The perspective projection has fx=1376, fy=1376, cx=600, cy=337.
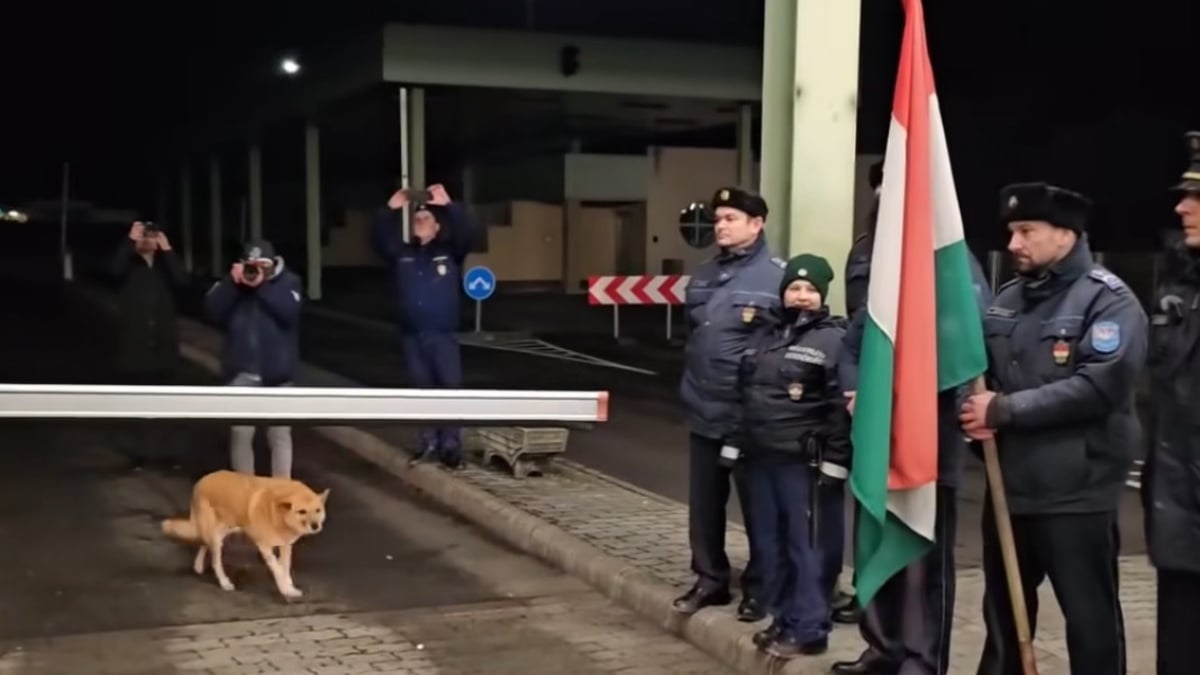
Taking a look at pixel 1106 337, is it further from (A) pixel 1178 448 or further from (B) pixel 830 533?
(B) pixel 830 533

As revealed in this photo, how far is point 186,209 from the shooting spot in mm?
41594

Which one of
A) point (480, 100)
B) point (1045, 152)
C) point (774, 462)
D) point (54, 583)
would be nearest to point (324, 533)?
point (54, 583)

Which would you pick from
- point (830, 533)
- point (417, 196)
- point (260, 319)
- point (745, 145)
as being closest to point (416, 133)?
point (745, 145)

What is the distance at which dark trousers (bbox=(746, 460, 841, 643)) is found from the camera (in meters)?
5.37

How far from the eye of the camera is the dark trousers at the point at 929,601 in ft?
15.8

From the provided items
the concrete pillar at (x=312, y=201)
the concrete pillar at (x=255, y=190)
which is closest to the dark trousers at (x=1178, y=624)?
the concrete pillar at (x=312, y=201)

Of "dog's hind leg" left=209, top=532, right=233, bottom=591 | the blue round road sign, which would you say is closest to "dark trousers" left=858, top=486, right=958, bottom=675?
"dog's hind leg" left=209, top=532, right=233, bottom=591

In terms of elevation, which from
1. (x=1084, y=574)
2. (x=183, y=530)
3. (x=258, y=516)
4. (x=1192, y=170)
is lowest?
(x=183, y=530)

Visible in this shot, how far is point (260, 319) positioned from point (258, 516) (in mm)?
1883

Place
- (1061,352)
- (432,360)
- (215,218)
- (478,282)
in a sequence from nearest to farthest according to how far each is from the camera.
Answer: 1. (1061,352)
2. (432,360)
3. (478,282)
4. (215,218)

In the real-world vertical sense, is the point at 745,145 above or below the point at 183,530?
above

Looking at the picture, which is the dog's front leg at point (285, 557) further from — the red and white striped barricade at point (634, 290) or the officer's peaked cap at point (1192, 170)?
the red and white striped barricade at point (634, 290)

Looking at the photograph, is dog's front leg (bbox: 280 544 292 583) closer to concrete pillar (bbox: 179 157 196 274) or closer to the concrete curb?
the concrete curb

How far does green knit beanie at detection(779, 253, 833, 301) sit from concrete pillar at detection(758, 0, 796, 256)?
104 cm
